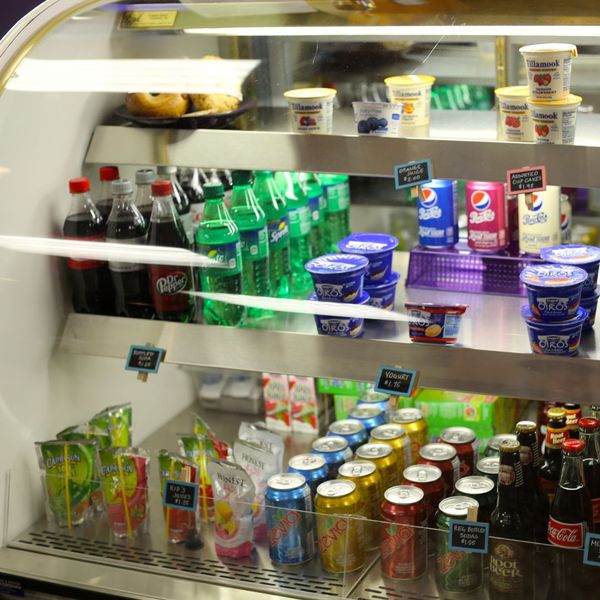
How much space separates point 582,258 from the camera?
6.55 ft

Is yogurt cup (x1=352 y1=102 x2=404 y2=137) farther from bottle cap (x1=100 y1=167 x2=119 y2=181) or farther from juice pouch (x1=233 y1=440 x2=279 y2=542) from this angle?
juice pouch (x1=233 y1=440 x2=279 y2=542)

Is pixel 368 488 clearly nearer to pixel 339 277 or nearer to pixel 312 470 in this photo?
pixel 312 470

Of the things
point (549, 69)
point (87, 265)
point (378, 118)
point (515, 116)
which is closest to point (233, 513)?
point (87, 265)

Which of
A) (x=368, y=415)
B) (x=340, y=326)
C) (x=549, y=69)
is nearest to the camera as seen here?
(x=549, y=69)

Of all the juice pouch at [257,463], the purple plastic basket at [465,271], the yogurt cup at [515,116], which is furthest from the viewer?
the juice pouch at [257,463]

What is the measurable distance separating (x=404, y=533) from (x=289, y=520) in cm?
26

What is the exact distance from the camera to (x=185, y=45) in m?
2.38

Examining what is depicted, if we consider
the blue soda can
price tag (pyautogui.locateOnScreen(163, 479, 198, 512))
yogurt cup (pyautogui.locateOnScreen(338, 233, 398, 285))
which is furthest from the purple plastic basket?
price tag (pyautogui.locateOnScreen(163, 479, 198, 512))

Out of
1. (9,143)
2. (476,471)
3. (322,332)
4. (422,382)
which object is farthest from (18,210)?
(476,471)

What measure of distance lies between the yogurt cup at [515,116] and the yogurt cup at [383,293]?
0.42 meters

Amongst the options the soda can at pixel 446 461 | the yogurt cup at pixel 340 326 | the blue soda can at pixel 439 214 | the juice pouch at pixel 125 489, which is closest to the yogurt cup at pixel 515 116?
the blue soda can at pixel 439 214

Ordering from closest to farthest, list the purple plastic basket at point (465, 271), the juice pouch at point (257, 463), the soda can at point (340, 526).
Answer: the soda can at point (340, 526), the purple plastic basket at point (465, 271), the juice pouch at point (257, 463)

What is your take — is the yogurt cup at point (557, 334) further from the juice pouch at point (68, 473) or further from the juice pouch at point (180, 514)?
the juice pouch at point (68, 473)

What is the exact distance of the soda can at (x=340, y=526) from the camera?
2.05m
